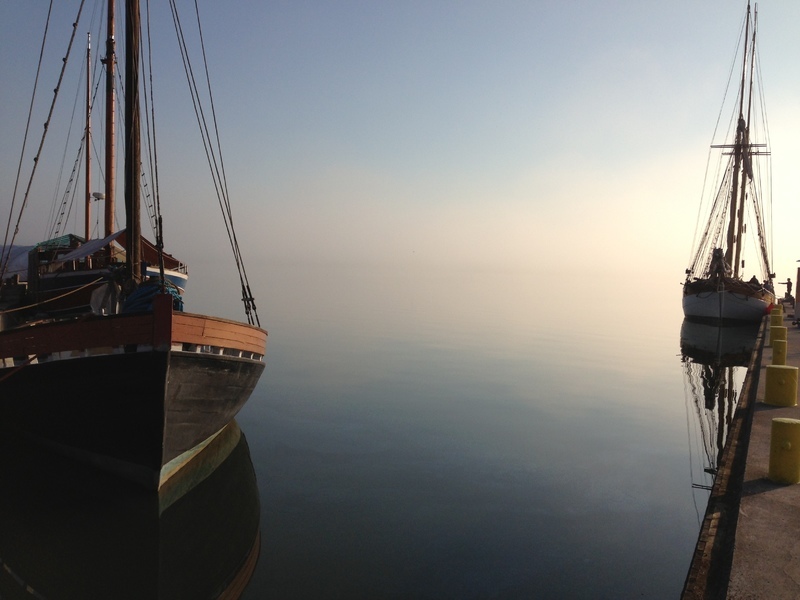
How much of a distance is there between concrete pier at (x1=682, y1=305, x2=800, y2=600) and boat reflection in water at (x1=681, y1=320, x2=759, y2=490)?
350 cm

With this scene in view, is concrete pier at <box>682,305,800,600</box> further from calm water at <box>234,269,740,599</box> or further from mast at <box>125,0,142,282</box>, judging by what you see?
mast at <box>125,0,142,282</box>

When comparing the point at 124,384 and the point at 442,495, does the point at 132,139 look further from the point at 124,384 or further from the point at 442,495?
the point at 442,495

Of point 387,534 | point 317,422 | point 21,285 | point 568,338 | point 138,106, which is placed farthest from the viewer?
point 568,338

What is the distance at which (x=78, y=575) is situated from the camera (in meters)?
7.39

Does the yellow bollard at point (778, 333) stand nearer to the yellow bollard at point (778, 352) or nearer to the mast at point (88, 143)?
the yellow bollard at point (778, 352)

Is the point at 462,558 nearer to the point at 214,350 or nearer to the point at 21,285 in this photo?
the point at 214,350

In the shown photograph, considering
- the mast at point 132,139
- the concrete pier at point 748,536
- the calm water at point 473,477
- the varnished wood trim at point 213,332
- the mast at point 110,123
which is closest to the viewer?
the concrete pier at point 748,536

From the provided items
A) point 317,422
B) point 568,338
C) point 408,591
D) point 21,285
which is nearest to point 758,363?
point 317,422

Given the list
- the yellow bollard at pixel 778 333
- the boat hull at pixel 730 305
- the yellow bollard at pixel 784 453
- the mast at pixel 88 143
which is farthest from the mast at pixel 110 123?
the boat hull at pixel 730 305

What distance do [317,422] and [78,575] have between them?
787 centimetres

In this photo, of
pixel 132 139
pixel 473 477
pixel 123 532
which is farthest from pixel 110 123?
pixel 473 477

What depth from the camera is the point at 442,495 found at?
1021 cm

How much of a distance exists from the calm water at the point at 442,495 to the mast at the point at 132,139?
17.0 feet

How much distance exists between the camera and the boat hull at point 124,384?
9367 mm
